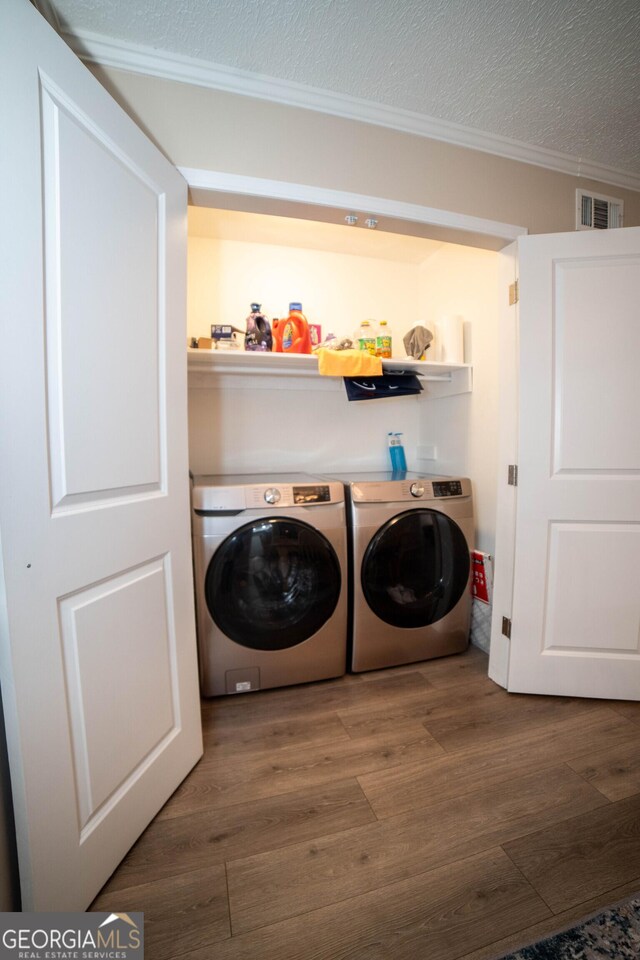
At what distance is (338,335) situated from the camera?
243 centimetres

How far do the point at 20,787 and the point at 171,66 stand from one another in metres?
2.01

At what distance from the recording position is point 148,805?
3.61ft

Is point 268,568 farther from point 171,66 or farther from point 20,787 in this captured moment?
point 171,66

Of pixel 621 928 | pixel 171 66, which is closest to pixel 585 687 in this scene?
pixel 621 928

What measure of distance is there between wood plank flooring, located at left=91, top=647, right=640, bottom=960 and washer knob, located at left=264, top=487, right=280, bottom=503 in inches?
35.6

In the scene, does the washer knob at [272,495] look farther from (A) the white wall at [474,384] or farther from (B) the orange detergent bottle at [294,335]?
(A) the white wall at [474,384]

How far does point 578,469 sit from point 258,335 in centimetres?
156

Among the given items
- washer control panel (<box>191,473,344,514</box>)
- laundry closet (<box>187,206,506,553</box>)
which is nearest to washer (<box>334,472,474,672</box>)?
washer control panel (<box>191,473,344,514</box>)

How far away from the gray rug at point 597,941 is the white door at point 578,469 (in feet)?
2.79

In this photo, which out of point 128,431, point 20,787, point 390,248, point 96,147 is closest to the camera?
point 20,787

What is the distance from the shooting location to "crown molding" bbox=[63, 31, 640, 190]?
1180 millimetres

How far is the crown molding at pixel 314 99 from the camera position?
1.18 m

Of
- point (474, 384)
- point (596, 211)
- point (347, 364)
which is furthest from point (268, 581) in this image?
point (596, 211)

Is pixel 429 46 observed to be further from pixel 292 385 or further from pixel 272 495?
pixel 272 495
